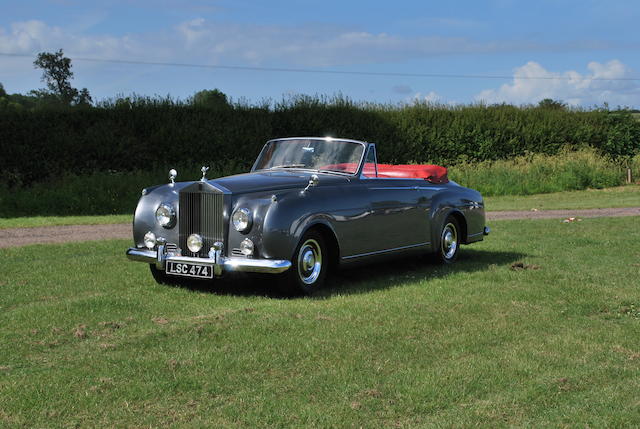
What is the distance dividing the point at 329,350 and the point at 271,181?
10.1 feet

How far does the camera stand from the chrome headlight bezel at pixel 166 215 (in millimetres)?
8016

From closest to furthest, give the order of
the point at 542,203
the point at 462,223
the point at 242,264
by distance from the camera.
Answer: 1. the point at 242,264
2. the point at 462,223
3. the point at 542,203

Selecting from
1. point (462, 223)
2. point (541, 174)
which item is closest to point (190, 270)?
point (462, 223)

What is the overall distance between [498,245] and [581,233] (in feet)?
7.22

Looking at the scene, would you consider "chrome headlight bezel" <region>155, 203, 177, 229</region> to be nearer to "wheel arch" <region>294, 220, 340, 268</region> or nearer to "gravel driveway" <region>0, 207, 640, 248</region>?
"wheel arch" <region>294, 220, 340, 268</region>

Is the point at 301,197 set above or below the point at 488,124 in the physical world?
below

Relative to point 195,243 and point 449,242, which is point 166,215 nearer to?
point 195,243


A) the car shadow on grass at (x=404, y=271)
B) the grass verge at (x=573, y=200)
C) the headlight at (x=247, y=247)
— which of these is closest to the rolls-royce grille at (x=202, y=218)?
the headlight at (x=247, y=247)

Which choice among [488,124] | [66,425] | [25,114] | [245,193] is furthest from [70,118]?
[66,425]

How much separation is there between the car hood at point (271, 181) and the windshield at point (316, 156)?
221 mm

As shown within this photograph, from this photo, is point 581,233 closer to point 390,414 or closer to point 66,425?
point 390,414

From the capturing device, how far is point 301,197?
25.4 feet

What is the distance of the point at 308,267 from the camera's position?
25.9 ft

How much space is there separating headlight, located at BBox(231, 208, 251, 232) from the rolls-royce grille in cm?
18
